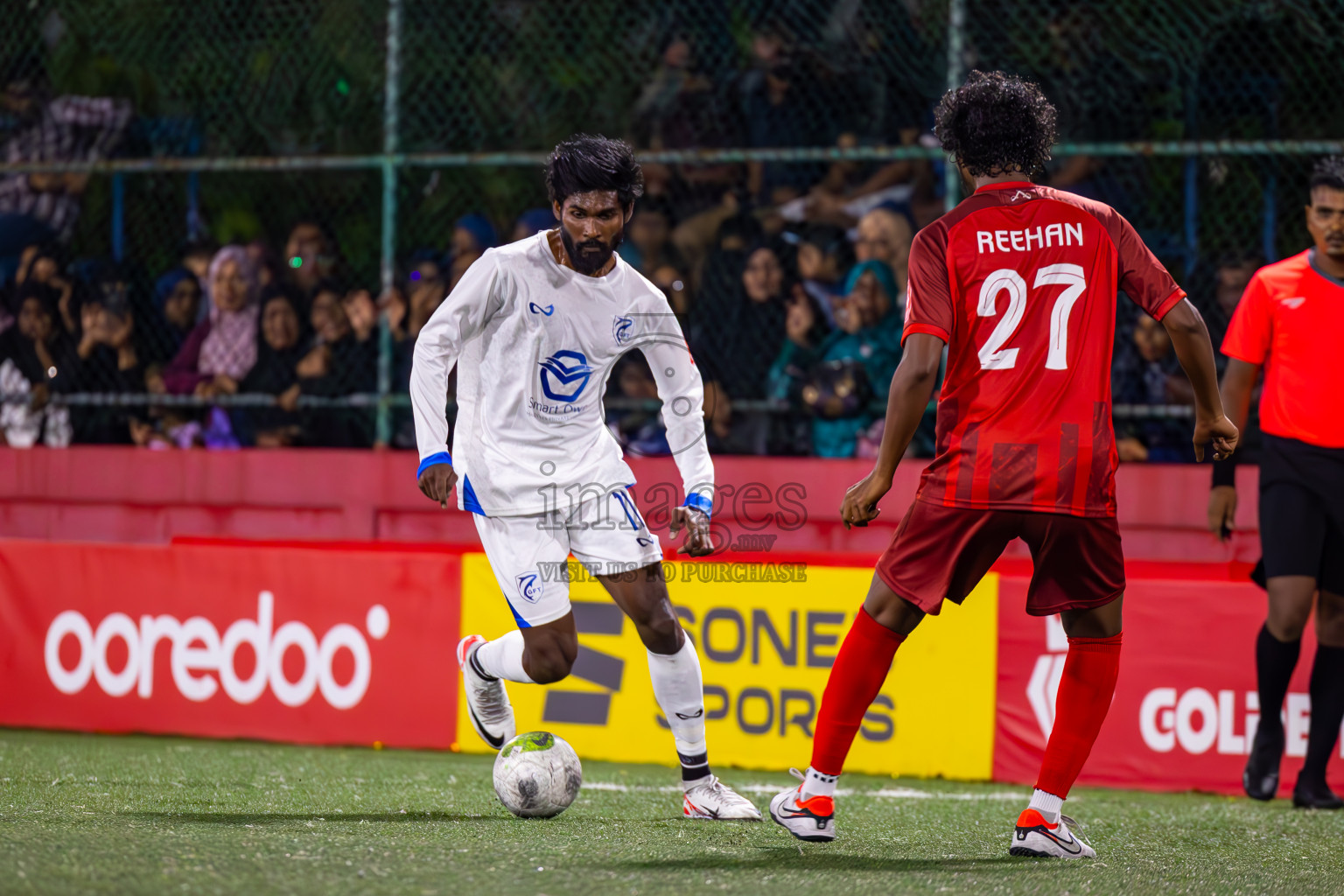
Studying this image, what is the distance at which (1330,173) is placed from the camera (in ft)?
17.8

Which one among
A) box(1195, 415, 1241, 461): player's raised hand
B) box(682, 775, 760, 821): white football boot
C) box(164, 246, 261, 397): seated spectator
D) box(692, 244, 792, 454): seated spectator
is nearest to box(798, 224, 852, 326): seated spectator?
box(692, 244, 792, 454): seated spectator

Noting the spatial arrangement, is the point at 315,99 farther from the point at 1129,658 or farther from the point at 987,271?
the point at 987,271

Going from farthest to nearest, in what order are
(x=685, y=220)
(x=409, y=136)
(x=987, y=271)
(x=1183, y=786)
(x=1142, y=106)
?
(x=409, y=136), (x=685, y=220), (x=1142, y=106), (x=1183, y=786), (x=987, y=271)

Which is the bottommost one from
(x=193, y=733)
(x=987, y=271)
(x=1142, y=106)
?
(x=193, y=733)

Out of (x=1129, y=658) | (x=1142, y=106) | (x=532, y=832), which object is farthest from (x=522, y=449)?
(x=1142, y=106)

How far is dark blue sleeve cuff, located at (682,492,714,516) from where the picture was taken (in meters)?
4.74

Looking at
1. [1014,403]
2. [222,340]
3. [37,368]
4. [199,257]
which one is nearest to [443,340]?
[1014,403]

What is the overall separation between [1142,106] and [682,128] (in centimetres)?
242

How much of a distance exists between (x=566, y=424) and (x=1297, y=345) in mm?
2598

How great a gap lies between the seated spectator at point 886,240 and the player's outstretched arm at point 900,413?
4.21 meters

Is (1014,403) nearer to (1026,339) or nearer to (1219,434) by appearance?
(1026,339)

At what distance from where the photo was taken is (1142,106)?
8.05 metres

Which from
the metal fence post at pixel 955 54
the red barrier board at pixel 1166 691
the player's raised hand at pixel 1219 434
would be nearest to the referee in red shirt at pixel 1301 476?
the red barrier board at pixel 1166 691

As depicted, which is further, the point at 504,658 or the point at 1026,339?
the point at 504,658
